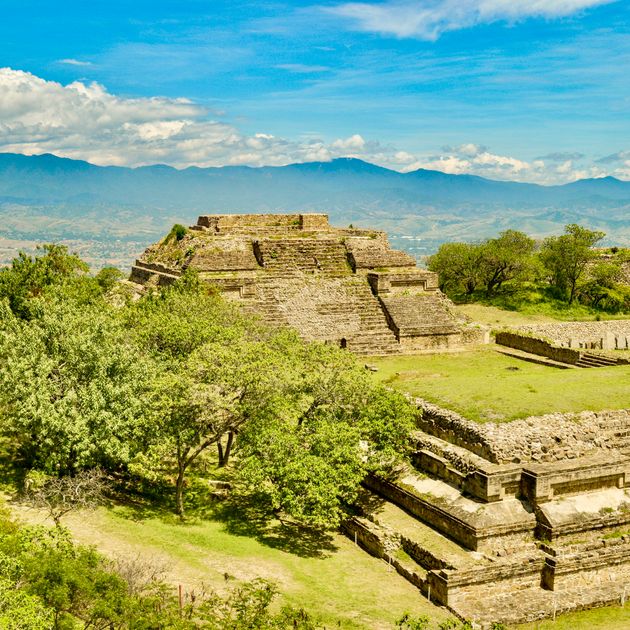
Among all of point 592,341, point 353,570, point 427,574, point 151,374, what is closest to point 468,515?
point 427,574

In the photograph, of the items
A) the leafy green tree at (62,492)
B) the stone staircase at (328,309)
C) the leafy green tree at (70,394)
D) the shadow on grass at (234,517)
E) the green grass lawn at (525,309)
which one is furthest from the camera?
the green grass lawn at (525,309)

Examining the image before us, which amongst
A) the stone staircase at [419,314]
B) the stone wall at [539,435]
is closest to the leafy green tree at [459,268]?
the stone staircase at [419,314]

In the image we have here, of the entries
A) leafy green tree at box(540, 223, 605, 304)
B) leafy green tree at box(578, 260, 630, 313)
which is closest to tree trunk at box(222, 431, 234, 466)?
leafy green tree at box(540, 223, 605, 304)

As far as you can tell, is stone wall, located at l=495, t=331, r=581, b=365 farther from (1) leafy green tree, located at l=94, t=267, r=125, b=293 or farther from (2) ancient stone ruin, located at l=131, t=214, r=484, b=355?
(1) leafy green tree, located at l=94, t=267, r=125, b=293

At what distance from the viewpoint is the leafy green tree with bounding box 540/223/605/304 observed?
45312 mm

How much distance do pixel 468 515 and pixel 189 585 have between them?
5989mm

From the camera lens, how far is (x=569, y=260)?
1795 inches

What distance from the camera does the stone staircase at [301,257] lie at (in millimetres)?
33991

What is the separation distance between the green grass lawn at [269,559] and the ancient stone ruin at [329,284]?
577 inches

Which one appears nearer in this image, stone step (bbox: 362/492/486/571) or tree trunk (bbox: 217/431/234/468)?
stone step (bbox: 362/492/486/571)

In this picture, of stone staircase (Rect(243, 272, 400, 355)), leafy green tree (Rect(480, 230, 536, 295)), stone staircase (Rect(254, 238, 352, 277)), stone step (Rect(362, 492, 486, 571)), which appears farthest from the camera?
leafy green tree (Rect(480, 230, 536, 295))

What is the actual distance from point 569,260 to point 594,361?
63.6ft

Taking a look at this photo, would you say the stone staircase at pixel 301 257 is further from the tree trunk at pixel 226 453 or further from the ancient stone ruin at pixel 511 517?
Result: the ancient stone ruin at pixel 511 517

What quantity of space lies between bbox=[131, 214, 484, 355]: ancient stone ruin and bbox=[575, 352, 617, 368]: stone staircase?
5.32 meters
